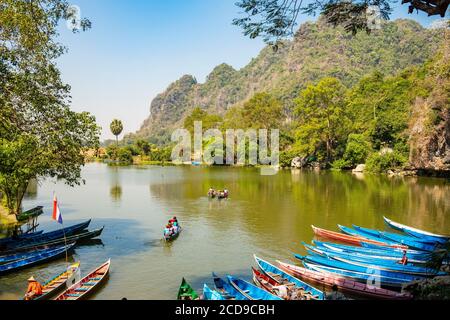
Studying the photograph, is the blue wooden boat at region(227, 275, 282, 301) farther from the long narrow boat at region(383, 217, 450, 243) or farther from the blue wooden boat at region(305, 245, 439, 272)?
the long narrow boat at region(383, 217, 450, 243)

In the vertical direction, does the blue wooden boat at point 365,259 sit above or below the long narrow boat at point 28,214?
below

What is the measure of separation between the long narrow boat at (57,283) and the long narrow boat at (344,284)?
9565 millimetres

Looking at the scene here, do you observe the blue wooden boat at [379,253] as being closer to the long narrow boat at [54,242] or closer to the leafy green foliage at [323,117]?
the long narrow boat at [54,242]

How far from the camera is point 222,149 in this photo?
100m

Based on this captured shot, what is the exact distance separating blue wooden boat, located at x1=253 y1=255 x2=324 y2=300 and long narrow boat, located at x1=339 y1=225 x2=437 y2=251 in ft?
30.0

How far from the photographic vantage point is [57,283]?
54.8 ft

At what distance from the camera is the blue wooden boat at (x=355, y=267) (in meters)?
16.7

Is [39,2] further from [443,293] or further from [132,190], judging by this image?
[132,190]

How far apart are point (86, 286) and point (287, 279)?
862cm

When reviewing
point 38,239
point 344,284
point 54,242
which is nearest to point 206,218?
point 54,242

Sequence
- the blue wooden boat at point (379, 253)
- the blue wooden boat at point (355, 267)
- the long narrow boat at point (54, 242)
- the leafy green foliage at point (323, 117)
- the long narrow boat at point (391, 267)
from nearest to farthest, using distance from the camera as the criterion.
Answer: the blue wooden boat at point (355, 267)
the long narrow boat at point (391, 267)
the blue wooden boat at point (379, 253)
the long narrow boat at point (54, 242)
the leafy green foliage at point (323, 117)

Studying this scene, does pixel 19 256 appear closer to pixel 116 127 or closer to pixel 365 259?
pixel 365 259

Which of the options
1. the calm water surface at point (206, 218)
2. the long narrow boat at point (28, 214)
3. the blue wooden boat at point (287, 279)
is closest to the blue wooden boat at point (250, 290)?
the blue wooden boat at point (287, 279)

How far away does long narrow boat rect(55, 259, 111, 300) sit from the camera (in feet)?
51.3
